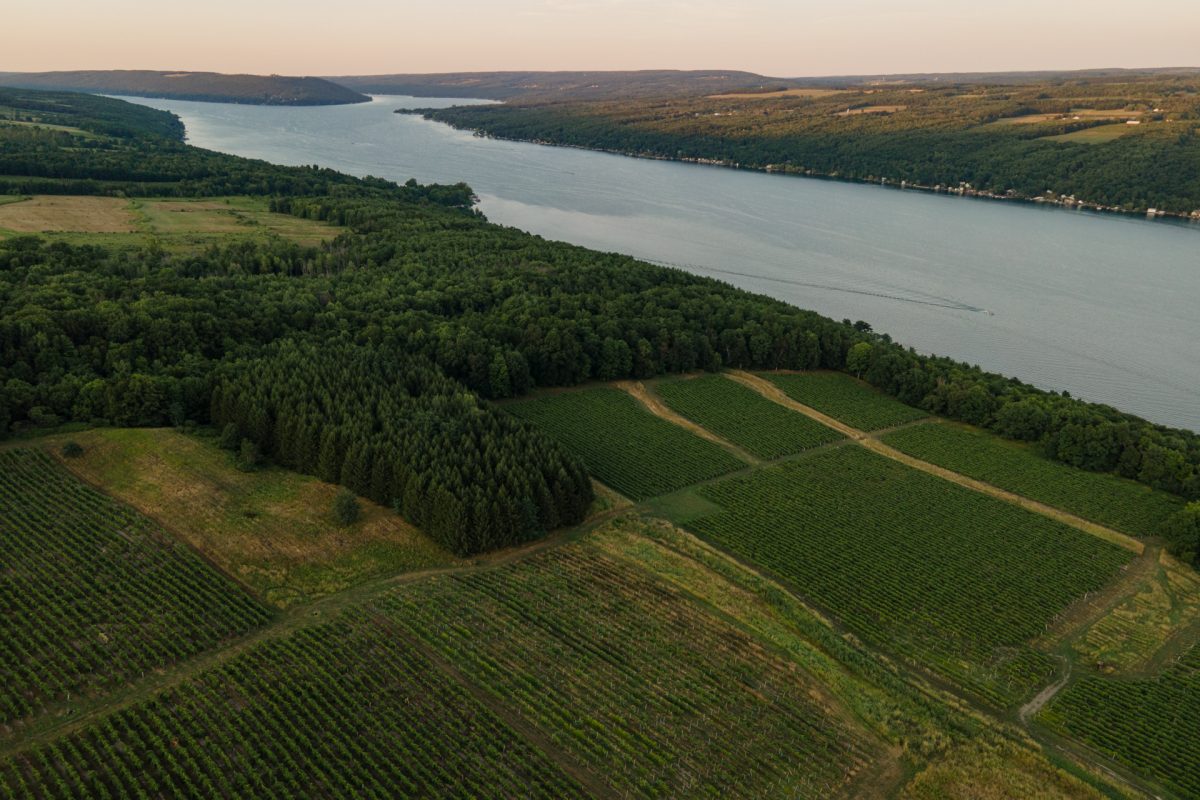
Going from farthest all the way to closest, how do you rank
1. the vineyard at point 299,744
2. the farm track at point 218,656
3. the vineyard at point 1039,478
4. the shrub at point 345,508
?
the vineyard at point 1039,478
the shrub at point 345,508
the farm track at point 218,656
the vineyard at point 299,744

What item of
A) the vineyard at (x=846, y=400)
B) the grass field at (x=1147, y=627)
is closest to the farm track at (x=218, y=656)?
the grass field at (x=1147, y=627)

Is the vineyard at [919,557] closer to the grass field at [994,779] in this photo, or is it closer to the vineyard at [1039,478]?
the vineyard at [1039,478]

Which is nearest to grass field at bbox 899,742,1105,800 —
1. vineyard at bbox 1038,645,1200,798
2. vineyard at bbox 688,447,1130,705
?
vineyard at bbox 1038,645,1200,798

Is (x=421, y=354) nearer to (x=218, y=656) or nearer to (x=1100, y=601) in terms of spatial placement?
(x=218, y=656)

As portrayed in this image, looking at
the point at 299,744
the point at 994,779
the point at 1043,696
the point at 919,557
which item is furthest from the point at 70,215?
the point at 1043,696

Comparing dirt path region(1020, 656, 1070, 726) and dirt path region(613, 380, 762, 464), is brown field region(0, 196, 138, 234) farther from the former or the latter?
dirt path region(1020, 656, 1070, 726)

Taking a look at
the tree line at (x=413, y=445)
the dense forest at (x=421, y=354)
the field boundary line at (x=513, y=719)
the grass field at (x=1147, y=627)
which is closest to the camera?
the field boundary line at (x=513, y=719)

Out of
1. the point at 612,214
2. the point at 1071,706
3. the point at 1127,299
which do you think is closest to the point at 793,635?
the point at 1071,706
